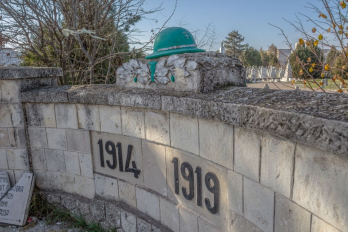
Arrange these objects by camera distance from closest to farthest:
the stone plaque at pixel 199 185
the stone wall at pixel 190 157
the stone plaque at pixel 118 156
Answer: the stone wall at pixel 190 157 < the stone plaque at pixel 199 185 < the stone plaque at pixel 118 156

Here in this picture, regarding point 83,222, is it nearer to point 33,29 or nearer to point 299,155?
point 299,155

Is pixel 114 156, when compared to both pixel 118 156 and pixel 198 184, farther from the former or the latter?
pixel 198 184

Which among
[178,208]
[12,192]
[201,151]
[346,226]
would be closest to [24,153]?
[12,192]

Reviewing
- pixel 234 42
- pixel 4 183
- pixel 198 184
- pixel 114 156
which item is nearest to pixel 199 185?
pixel 198 184

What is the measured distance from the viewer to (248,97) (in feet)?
5.72

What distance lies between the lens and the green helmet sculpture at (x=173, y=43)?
103 inches

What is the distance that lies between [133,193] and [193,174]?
0.90 meters

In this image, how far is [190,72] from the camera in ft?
7.27

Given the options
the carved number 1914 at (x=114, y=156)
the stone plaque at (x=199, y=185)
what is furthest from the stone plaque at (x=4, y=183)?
the stone plaque at (x=199, y=185)

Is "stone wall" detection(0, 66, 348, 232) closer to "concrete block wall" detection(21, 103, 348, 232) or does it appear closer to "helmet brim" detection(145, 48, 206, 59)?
"concrete block wall" detection(21, 103, 348, 232)

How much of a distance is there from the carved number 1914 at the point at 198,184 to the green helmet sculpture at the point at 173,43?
3.23ft

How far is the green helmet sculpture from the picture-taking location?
262 centimetres

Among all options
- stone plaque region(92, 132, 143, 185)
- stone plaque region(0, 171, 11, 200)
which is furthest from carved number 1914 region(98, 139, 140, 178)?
stone plaque region(0, 171, 11, 200)

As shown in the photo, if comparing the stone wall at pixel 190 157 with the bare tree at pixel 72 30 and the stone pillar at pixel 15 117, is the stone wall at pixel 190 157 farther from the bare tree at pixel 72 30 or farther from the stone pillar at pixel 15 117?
the bare tree at pixel 72 30
